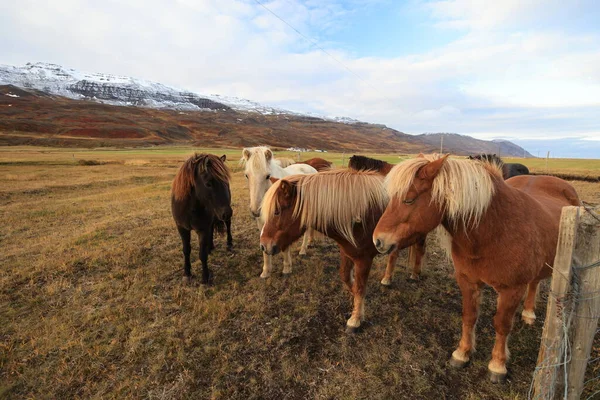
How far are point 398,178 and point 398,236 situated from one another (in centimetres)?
49

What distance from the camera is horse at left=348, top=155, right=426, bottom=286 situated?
4.40 meters

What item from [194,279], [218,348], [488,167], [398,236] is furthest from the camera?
[194,279]

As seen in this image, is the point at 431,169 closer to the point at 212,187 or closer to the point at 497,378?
the point at 497,378

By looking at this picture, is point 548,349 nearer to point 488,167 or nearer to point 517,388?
point 517,388

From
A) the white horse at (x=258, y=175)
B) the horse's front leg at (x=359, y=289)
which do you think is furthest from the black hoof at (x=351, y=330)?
the white horse at (x=258, y=175)

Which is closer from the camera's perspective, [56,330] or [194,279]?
[56,330]

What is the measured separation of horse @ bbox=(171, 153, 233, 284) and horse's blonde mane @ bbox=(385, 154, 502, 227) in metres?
2.67

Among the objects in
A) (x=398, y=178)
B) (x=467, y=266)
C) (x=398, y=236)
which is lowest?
(x=467, y=266)

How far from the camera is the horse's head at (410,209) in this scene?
2.26 m

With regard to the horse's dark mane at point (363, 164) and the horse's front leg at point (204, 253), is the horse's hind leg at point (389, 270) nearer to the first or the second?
the horse's dark mane at point (363, 164)

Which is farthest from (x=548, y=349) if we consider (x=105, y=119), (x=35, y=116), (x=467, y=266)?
(x=35, y=116)

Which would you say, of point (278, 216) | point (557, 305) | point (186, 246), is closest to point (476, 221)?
point (557, 305)

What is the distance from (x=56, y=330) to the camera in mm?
3439

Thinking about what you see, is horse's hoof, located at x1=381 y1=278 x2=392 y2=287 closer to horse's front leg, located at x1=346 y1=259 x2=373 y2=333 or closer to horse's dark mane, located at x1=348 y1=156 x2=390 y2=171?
horse's front leg, located at x1=346 y1=259 x2=373 y2=333
